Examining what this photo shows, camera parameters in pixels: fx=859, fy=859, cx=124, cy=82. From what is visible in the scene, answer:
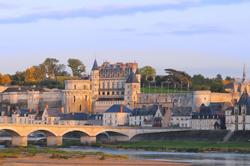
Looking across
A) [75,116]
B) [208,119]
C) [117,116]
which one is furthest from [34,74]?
[208,119]

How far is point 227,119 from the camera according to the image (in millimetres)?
84625

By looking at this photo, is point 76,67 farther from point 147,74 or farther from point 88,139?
point 88,139

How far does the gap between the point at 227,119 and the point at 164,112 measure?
13048 millimetres

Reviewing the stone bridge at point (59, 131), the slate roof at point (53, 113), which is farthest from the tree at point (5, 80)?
the stone bridge at point (59, 131)

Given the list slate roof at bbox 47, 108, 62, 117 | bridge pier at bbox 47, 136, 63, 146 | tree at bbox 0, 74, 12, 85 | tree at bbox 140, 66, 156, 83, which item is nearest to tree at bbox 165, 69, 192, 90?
tree at bbox 140, 66, 156, 83

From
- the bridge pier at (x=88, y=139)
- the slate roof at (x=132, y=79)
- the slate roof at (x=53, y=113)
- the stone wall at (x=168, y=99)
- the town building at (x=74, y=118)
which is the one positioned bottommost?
the bridge pier at (x=88, y=139)

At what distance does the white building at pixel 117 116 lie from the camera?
327ft

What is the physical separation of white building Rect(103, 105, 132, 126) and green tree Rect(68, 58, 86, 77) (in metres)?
51.1

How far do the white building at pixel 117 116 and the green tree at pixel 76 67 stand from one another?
51117mm

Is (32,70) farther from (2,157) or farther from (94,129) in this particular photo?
(2,157)

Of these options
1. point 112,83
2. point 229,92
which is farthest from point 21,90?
point 229,92

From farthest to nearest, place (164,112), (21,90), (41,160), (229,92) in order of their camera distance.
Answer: (21,90) → (229,92) → (164,112) → (41,160)

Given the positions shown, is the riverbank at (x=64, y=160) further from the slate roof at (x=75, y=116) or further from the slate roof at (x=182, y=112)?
the slate roof at (x=75, y=116)

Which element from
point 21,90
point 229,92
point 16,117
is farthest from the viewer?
point 21,90
